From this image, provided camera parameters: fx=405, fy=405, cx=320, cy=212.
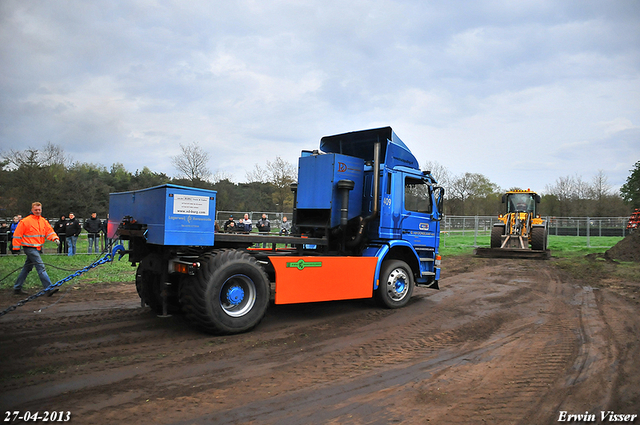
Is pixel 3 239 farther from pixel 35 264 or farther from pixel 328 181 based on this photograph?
pixel 328 181

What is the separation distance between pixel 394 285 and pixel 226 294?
3.52m

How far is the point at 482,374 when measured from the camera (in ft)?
14.7

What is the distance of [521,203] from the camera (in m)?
20.8

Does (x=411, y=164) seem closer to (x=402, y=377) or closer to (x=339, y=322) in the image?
(x=339, y=322)

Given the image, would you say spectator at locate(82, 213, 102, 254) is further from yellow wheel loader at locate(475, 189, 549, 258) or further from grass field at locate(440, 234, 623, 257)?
yellow wheel loader at locate(475, 189, 549, 258)

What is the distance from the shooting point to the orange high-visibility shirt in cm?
805

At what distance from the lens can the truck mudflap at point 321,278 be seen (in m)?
6.22

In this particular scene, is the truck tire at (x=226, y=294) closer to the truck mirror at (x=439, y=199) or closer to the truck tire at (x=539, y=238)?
the truck mirror at (x=439, y=199)

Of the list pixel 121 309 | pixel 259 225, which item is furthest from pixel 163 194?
pixel 259 225

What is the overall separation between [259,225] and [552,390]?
10550mm

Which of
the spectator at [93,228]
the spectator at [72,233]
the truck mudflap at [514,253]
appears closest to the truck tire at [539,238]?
the truck mudflap at [514,253]

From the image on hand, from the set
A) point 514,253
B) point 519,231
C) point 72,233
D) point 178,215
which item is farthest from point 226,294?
point 519,231

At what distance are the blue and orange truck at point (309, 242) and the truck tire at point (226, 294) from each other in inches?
0.6

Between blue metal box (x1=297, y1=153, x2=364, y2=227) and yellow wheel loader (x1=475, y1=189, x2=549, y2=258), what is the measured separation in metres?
13.0
